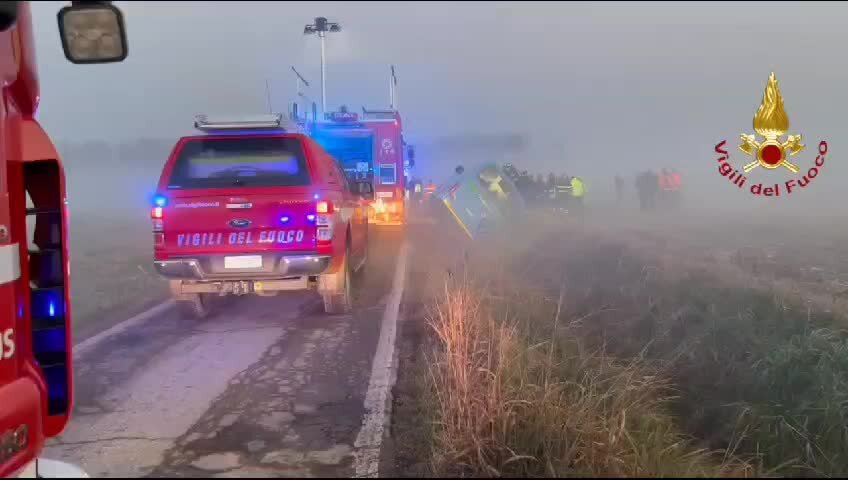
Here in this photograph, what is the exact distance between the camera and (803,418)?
5.04 metres

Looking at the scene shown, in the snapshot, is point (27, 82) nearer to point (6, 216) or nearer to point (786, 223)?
point (6, 216)

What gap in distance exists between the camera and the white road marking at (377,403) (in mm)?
4047

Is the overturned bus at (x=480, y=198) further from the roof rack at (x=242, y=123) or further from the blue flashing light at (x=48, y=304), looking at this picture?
the blue flashing light at (x=48, y=304)

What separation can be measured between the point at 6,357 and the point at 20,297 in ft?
0.87

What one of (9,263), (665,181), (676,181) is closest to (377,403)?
(9,263)

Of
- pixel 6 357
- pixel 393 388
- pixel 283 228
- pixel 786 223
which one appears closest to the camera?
pixel 6 357

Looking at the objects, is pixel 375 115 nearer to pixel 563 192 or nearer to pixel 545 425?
pixel 563 192

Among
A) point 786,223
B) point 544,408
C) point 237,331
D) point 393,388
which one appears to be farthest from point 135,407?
point 786,223

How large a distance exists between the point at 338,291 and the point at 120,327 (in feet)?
8.88

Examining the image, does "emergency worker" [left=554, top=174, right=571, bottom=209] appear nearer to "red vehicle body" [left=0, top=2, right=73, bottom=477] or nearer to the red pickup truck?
the red pickup truck

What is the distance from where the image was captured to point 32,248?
305 centimetres

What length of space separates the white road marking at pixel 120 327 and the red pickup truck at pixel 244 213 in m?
0.91

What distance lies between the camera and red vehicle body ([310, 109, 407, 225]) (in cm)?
1778

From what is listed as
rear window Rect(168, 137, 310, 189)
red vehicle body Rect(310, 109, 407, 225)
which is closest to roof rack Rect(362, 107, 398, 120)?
red vehicle body Rect(310, 109, 407, 225)
